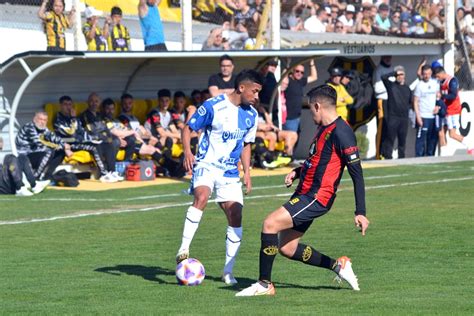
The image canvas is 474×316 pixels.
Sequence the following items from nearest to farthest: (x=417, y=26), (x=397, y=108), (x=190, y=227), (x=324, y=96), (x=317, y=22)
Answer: (x=324, y=96), (x=190, y=227), (x=317, y=22), (x=397, y=108), (x=417, y=26)

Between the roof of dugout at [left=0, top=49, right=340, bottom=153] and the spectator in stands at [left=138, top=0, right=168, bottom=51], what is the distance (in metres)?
0.36

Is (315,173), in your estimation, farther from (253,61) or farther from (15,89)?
(253,61)

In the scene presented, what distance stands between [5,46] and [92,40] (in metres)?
1.70

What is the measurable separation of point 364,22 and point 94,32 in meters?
9.17

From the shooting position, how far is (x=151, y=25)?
2202cm

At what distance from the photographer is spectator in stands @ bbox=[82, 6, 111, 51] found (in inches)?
833

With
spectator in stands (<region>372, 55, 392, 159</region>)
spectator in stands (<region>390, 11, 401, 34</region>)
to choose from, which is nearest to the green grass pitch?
spectator in stands (<region>372, 55, 392, 159</region>)

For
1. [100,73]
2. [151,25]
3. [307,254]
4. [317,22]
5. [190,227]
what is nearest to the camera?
[307,254]

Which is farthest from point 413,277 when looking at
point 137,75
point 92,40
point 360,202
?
point 137,75

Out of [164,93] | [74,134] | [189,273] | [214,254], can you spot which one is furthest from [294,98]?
[189,273]

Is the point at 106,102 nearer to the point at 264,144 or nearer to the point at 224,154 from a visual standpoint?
the point at 264,144

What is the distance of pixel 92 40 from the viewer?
69.5ft

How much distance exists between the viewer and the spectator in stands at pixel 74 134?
21.3 meters

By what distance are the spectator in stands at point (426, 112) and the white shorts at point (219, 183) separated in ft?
58.2
